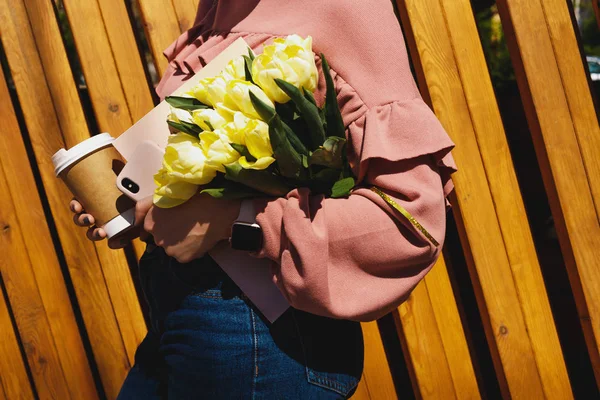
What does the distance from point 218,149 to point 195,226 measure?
19cm

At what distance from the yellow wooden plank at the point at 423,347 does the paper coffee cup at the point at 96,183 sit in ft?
3.74

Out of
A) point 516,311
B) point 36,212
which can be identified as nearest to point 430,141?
point 516,311

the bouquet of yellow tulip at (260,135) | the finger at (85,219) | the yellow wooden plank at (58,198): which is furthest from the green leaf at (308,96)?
the yellow wooden plank at (58,198)

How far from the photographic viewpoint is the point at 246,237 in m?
1.10

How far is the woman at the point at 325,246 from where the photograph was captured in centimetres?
108

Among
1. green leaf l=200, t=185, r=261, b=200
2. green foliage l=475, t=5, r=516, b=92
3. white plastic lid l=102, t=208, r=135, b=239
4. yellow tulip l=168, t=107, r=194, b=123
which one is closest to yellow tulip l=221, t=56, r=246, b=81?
yellow tulip l=168, t=107, r=194, b=123

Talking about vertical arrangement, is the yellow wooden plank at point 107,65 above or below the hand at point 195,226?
above

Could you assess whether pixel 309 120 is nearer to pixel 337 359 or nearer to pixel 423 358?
pixel 337 359

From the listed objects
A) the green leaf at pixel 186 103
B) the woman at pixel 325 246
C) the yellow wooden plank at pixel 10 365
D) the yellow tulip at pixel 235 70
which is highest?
the yellow tulip at pixel 235 70

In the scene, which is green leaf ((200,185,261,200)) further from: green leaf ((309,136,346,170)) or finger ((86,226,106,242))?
finger ((86,226,106,242))

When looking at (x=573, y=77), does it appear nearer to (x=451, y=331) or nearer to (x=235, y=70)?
(x=451, y=331)

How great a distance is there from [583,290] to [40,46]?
6.86 feet

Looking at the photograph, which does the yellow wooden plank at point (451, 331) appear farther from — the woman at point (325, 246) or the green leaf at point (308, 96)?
the green leaf at point (308, 96)

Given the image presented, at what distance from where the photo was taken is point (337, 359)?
3.94 feet
